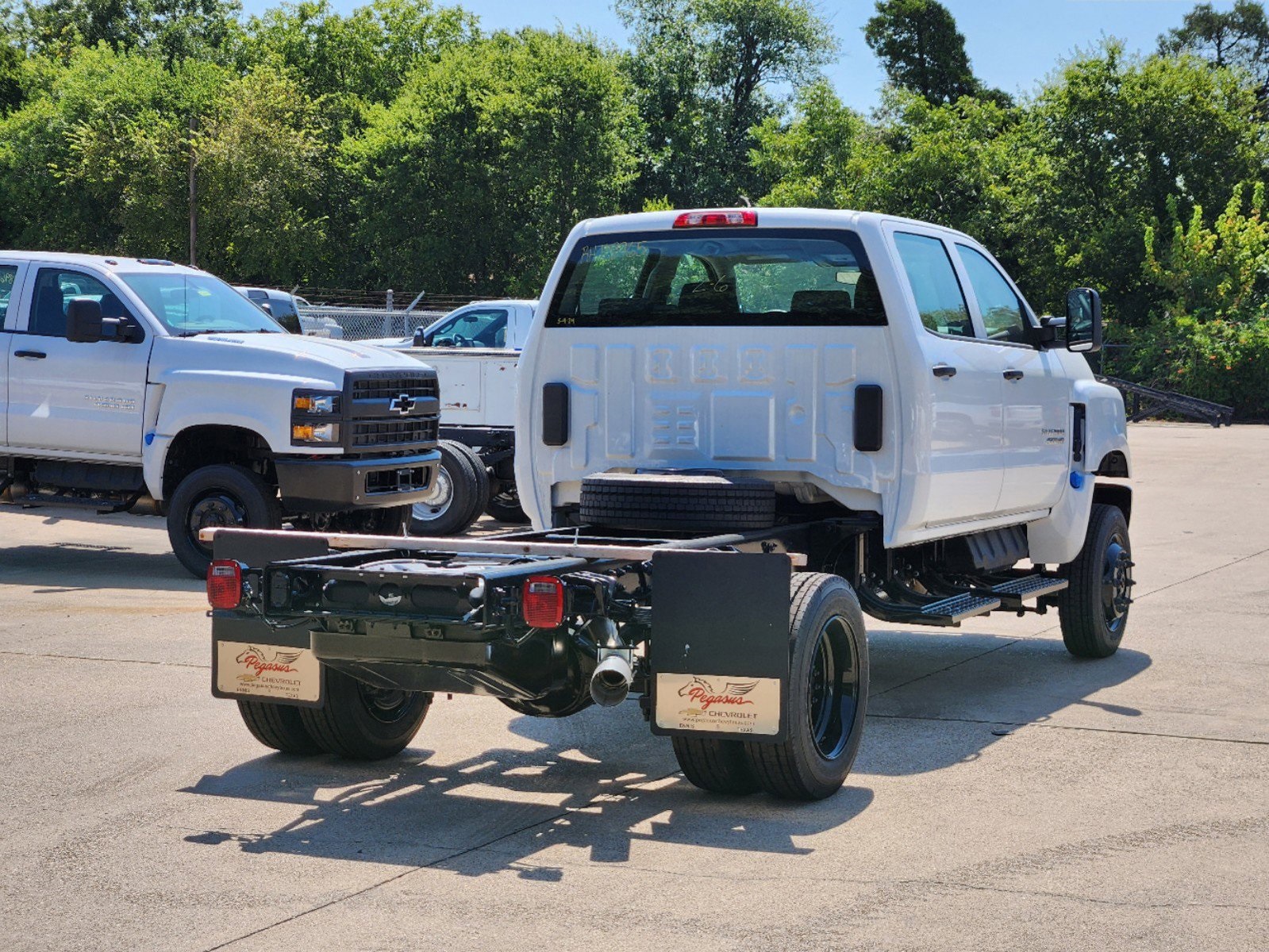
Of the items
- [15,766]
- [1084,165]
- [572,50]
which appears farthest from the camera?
[572,50]

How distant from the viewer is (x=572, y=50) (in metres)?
61.5

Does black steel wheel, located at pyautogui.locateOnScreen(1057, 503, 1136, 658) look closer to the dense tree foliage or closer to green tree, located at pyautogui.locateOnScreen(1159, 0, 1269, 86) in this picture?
the dense tree foliage

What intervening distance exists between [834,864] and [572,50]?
5874cm

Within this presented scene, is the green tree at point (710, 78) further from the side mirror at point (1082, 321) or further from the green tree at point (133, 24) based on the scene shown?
the side mirror at point (1082, 321)

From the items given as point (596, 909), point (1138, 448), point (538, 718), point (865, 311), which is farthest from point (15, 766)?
point (1138, 448)

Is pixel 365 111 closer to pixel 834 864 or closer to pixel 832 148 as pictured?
pixel 832 148

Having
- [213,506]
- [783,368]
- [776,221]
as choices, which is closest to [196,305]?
[213,506]

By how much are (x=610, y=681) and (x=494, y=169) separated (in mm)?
54734

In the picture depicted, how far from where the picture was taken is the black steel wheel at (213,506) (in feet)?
Result: 39.8

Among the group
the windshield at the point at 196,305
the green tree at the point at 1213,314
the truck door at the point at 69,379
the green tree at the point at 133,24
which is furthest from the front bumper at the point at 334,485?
the green tree at the point at 133,24

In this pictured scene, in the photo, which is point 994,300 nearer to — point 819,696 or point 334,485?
point 819,696

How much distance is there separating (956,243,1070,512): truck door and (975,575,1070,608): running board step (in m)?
0.39

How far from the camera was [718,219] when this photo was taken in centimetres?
766

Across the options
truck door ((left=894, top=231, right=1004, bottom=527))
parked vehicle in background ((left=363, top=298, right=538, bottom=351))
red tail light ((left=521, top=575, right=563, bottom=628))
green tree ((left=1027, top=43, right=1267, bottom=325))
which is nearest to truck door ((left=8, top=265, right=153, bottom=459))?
parked vehicle in background ((left=363, top=298, right=538, bottom=351))
